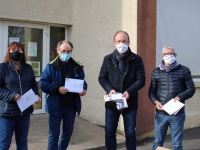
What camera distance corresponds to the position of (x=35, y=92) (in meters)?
3.70

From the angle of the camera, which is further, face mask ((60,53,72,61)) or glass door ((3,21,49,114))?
glass door ((3,21,49,114))

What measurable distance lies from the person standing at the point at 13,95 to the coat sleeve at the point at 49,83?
19 cm

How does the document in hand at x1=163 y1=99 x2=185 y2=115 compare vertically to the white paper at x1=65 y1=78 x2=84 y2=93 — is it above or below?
below

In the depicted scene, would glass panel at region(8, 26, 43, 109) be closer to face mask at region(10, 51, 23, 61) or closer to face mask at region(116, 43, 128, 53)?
face mask at region(10, 51, 23, 61)

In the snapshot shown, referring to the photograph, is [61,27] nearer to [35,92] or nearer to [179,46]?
[179,46]

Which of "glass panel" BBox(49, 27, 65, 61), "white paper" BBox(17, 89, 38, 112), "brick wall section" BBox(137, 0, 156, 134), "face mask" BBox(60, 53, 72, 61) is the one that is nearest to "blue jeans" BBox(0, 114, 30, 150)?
"white paper" BBox(17, 89, 38, 112)

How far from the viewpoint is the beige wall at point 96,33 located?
5578 millimetres

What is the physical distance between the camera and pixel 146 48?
550 centimetres

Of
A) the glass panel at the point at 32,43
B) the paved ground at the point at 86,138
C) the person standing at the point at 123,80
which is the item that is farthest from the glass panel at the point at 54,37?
the person standing at the point at 123,80

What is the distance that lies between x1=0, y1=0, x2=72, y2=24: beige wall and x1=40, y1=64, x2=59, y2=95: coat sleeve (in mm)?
3041

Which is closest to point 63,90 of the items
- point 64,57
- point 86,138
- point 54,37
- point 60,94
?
point 60,94

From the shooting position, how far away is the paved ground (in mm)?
4937

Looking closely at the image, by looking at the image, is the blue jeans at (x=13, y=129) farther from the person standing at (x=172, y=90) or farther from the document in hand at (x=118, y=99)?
the person standing at (x=172, y=90)

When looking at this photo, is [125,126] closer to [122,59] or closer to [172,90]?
[172,90]
